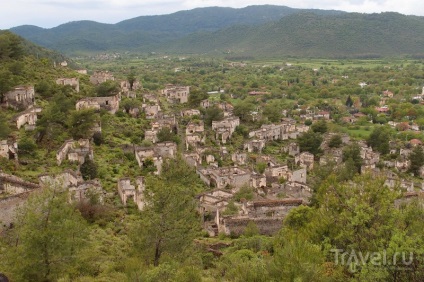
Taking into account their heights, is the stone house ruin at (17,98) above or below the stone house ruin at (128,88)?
above

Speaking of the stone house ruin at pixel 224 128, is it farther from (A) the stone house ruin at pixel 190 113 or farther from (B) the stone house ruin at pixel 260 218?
(B) the stone house ruin at pixel 260 218

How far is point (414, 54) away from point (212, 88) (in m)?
105

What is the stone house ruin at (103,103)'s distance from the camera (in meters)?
41.2

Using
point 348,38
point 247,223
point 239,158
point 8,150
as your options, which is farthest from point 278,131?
point 348,38

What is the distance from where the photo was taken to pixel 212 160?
137 ft

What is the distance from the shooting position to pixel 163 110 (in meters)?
53.8

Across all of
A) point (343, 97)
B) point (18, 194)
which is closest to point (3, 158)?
point (18, 194)

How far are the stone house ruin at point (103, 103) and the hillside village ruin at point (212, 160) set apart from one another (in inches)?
3.9

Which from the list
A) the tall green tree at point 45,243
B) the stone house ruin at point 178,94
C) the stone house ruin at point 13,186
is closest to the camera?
the tall green tree at point 45,243

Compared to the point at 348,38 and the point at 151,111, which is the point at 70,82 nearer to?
the point at 151,111

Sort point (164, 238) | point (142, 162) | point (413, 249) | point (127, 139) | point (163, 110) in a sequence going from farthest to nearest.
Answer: point (163, 110)
point (127, 139)
point (142, 162)
point (164, 238)
point (413, 249)

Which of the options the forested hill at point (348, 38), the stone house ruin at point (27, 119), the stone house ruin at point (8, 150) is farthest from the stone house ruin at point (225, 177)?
the forested hill at point (348, 38)

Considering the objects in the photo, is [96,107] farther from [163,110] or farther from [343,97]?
[343,97]

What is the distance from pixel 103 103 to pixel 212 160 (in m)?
12.4
